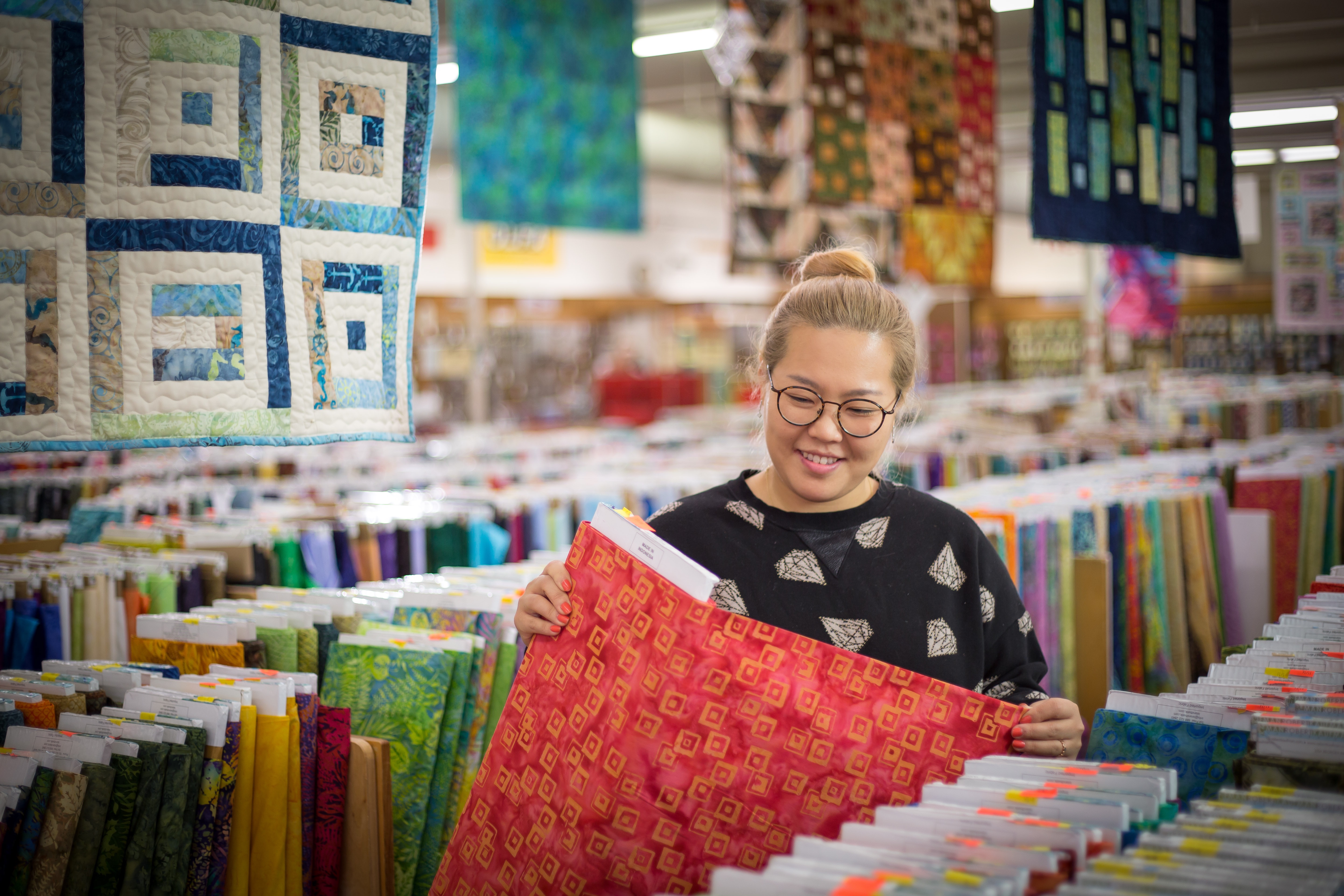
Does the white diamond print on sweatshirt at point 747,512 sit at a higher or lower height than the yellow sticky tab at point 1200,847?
higher

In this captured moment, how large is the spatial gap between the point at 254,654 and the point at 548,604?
0.79 metres

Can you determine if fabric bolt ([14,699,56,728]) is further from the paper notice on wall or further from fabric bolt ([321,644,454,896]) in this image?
the paper notice on wall

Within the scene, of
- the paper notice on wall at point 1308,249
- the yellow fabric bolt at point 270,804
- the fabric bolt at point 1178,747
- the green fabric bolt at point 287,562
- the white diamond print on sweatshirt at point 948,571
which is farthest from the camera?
the paper notice on wall at point 1308,249

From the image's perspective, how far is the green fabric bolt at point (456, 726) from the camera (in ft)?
7.05

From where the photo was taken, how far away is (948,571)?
1.98 m

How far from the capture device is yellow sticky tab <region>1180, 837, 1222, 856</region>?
112cm

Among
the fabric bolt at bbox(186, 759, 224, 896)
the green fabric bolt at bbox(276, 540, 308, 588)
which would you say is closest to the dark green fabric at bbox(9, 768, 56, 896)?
the fabric bolt at bbox(186, 759, 224, 896)

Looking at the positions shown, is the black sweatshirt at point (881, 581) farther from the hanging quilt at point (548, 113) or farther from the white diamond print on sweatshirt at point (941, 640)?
the hanging quilt at point (548, 113)

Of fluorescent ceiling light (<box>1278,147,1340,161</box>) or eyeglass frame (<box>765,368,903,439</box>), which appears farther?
fluorescent ceiling light (<box>1278,147,1340,161</box>)

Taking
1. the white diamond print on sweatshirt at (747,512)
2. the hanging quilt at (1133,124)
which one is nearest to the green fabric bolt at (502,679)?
the white diamond print on sweatshirt at (747,512)

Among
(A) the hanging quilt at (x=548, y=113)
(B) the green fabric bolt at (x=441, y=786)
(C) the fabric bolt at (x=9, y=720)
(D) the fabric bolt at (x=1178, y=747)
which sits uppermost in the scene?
(A) the hanging quilt at (x=548, y=113)

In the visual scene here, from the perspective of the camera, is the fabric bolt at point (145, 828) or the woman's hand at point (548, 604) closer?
the fabric bolt at point (145, 828)

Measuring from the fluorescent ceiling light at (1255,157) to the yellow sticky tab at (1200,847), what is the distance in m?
13.0

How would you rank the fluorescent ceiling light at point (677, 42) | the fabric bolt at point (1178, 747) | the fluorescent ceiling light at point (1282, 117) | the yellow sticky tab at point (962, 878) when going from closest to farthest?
the yellow sticky tab at point (962, 878), the fabric bolt at point (1178, 747), the fluorescent ceiling light at point (677, 42), the fluorescent ceiling light at point (1282, 117)
